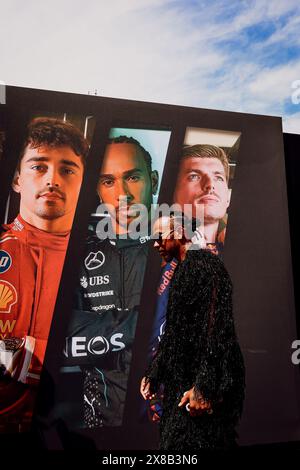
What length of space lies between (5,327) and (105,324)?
28.0 inches

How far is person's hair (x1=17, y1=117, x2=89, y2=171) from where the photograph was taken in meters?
3.37

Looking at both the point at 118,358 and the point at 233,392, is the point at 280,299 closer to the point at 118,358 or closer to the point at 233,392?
the point at 118,358

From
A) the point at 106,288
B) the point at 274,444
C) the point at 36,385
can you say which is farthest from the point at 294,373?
the point at 36,385

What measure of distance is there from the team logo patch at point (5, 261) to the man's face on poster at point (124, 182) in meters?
0.81

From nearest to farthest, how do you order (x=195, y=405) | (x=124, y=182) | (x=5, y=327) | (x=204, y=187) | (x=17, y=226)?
(x=195, y=405)
(x=5, y=327)
(x=17, y=226)
(x=124, y=182)
(x=204, y=187)

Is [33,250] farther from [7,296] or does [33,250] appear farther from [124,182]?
[124,182]

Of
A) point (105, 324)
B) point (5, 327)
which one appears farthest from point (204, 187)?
point (5, 327)

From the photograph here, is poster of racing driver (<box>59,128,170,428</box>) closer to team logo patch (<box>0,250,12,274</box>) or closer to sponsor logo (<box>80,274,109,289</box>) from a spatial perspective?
sponsor logo (<box>80,274,109,289</box>)

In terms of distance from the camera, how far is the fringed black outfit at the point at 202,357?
1689 millimetres

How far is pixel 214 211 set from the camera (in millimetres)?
3785

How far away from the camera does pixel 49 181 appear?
11.1 ft

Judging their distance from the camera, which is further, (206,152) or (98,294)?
(206,152)

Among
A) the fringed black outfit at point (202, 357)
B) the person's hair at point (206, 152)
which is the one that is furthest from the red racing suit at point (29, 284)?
the fringed black outfit at point (202, 357)

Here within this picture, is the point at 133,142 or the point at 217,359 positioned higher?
the point at 133,142
